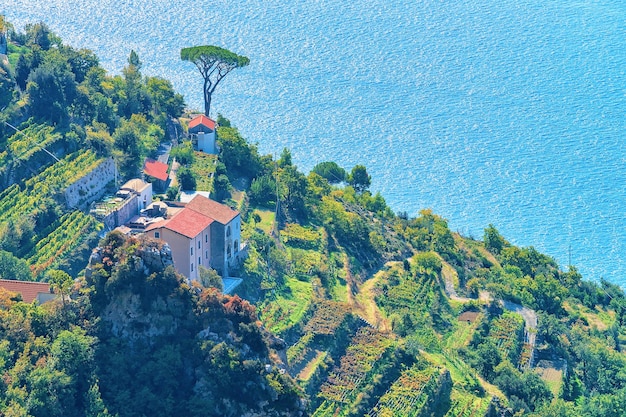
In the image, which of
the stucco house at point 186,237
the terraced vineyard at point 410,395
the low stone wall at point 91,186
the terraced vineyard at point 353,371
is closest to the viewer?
the terraced vineyard at point 353,371

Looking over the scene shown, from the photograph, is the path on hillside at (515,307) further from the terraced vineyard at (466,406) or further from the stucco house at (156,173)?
the stucco house at (156,173)

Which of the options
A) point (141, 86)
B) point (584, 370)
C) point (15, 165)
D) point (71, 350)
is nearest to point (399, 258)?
point (584, 370)

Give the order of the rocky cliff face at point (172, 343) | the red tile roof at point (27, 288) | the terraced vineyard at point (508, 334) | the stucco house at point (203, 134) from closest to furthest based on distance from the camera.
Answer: the rocky cliff face at point (172, 343)
the red tile roof at point (27, 288)
the terraced vineyard at point (508, 334)
the stucco house at point (203, 134)

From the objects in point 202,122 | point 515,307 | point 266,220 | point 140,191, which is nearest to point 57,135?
point 140,191

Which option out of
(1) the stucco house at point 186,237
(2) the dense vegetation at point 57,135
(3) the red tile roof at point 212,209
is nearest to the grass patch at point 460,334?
(3) the red tile roof at point 212,209

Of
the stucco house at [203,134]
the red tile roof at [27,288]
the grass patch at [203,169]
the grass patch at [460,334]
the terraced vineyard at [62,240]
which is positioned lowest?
the red tile roof at [27,288]

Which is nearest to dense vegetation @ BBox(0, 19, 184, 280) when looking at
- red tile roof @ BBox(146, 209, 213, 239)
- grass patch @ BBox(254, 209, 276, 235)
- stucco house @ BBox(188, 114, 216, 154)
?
stucco house @ BBox(188, 114, 216, 154)
